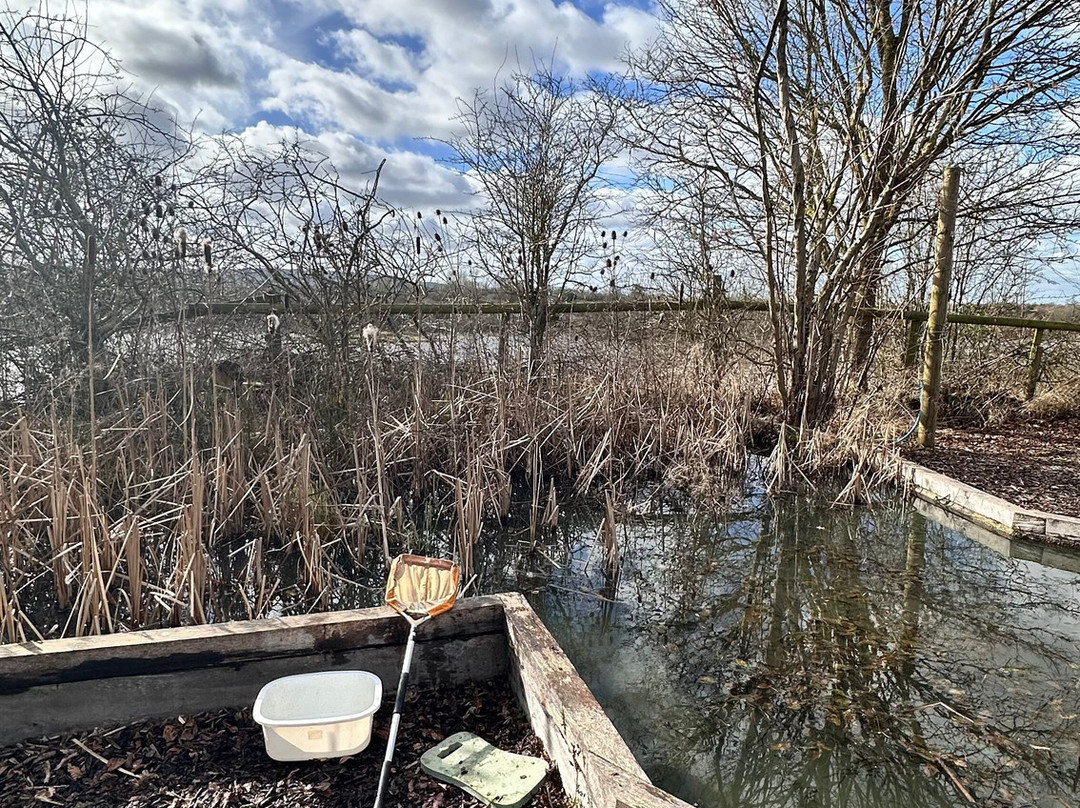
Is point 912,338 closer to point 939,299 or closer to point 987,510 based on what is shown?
point 939,299

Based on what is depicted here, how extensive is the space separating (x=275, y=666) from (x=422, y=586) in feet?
1.52

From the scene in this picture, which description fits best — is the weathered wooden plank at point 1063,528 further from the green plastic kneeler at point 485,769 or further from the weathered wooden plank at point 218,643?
the green plastic kneeler at point 485,769

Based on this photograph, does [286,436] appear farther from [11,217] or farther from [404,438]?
[11,217]

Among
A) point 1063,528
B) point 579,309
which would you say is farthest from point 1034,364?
point 579,309

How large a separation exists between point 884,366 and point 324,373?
542 cm

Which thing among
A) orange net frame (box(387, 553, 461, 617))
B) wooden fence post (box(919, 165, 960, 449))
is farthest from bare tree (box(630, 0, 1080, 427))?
orange net frame (box(387, 553, 461, 617))

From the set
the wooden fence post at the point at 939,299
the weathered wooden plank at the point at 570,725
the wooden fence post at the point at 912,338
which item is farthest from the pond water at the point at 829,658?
the wooden fence post at the point at 912,338

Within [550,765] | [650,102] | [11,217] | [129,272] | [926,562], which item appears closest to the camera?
[550,765]

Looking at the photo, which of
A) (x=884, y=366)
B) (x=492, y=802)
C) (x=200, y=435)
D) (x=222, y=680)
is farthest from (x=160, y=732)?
(x=884, y=366)

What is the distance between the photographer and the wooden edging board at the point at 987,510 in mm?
3438

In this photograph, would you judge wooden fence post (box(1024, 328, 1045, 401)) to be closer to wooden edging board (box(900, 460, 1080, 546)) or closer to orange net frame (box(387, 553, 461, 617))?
wooden edging board (box(900, 460, 1080, 546))

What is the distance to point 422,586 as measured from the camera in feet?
6.63

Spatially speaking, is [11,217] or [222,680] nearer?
[222,680]

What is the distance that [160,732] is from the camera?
5.52 feet
